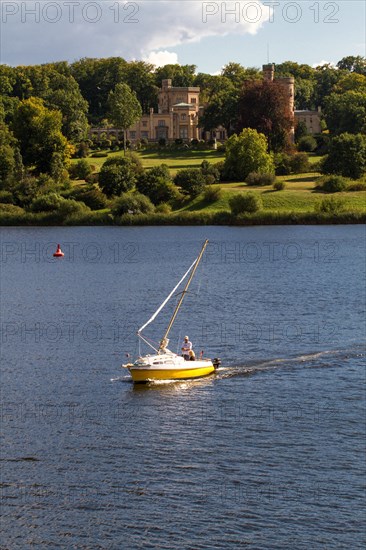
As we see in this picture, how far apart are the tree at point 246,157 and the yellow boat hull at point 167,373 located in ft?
Answer: 317

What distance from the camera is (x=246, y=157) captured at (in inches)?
5822

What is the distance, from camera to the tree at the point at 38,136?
503 feet

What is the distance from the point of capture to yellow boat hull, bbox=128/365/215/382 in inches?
1973

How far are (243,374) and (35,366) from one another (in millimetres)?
10754

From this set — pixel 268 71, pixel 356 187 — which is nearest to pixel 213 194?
pixel 356 187

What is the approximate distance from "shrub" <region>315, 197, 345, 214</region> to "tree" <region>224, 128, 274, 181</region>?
68.6 ft

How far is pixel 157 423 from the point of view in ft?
142

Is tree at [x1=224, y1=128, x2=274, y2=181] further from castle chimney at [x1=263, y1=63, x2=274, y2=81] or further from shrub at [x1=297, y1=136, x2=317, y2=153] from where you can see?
castle chimney at [x1=263, y1=63, x2=274, y2=81]

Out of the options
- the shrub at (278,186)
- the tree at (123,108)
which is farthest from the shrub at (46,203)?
the tree at (123,108)

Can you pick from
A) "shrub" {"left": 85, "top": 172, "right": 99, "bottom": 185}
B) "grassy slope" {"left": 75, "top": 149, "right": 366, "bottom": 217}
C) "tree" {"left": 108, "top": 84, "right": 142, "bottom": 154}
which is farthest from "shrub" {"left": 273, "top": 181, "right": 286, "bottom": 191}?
"tree" {"left": 108, "top": 84, "right": 142, "bottom": 154}

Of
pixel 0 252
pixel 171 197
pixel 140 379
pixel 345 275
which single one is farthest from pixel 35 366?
pixel 171 197

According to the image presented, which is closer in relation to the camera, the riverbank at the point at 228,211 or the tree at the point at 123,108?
the riverbank at the point at 228,211

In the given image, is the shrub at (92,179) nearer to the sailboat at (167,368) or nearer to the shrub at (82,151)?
the shrub at (82,151)

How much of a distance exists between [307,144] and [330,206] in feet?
176
